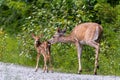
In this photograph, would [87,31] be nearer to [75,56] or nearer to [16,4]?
[75,56]

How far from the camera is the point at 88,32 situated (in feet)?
52.7

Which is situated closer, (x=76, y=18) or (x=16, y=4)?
(x=76, y=18)

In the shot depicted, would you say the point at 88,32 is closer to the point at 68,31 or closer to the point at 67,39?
the point at 67,39

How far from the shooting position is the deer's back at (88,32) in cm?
1603

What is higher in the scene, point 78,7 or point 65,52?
point 78,7

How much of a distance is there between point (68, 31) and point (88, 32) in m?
3.28

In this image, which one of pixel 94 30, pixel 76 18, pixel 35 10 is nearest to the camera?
pixel 94 30

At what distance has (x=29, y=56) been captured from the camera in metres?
18.9

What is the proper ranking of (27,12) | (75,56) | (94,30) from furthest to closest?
(27,12)
(75,56)
(94,30)

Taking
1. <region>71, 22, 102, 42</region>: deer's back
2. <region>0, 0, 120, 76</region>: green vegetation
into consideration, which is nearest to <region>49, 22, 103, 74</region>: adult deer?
<region>71, 22, 102, 42</region>: deer's back

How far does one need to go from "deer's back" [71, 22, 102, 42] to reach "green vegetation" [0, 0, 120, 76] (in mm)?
1183

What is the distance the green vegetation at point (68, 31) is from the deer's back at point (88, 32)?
118 cm

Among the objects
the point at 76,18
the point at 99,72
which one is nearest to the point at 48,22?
the point at 76,18

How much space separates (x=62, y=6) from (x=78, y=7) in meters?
0.82
